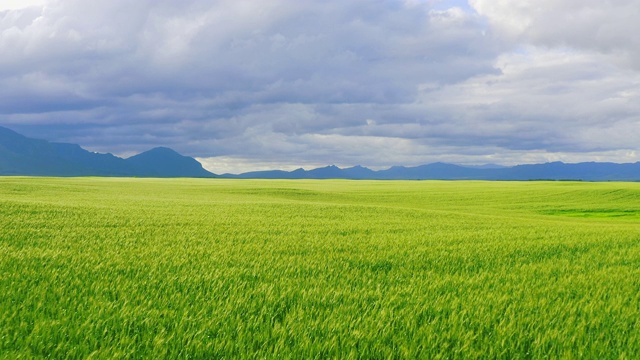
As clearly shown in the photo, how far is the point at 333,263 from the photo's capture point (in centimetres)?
1012

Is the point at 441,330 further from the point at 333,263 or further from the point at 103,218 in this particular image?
the point at 103,218

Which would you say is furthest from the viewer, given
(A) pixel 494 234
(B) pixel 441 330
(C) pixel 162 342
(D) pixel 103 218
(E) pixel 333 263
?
(D) pixel 103 218

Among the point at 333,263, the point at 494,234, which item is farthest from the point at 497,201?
the point at 333,263

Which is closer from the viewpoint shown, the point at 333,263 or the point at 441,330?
the point at 441,330

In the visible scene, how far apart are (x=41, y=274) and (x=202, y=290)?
2827mm

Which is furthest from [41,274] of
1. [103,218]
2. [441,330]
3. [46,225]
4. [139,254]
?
[103,218]

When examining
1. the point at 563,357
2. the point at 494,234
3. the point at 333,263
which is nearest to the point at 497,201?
the point at 494,234

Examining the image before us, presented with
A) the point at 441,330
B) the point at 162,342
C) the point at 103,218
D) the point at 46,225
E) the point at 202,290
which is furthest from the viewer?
the point at 103,218

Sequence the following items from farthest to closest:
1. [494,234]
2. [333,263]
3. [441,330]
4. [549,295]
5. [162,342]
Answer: [494,234] < [333,263] < [549,295] < [441,330] < [162,342]

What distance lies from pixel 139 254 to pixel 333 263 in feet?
13.6

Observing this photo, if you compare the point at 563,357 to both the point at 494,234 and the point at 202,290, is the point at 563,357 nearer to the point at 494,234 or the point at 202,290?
the point at 202,290

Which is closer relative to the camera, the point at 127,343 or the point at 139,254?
the point at 127,343

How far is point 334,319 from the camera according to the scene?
578 centimetres

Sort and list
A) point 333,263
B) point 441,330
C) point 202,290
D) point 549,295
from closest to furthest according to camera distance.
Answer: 1. point 441,330
2. point 202,290
3. point 549,295
4. point 333,263
